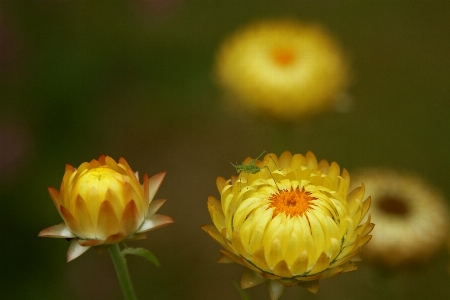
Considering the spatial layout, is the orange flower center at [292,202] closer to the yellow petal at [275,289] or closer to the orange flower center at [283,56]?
the yellow petal at [275,289]

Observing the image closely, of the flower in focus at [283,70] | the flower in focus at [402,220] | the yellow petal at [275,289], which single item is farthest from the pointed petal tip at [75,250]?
the flower in focus at [283,70]

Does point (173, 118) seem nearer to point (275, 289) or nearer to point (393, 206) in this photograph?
point (393, 206)

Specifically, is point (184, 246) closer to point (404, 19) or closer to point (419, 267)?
point (419, 267)

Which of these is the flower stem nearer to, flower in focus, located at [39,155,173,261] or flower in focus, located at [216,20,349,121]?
flower in focus, located at [39,155,173,261]

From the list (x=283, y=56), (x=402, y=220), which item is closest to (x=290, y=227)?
(x=402, y=220)

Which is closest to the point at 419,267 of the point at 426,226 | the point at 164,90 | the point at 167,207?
the point at 426,226
